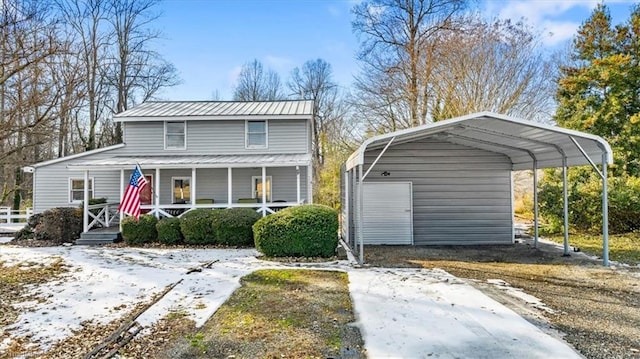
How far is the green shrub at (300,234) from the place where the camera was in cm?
911

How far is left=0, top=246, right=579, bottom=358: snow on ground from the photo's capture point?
402 centimetres

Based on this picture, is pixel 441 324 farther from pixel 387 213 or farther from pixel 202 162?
pixel 202 162

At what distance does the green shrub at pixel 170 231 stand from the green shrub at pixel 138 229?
0.34m

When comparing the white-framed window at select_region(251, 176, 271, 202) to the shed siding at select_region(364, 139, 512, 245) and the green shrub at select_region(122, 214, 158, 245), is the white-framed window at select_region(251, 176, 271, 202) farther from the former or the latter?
the shed siding at select_region(364, 139, 512, 245)

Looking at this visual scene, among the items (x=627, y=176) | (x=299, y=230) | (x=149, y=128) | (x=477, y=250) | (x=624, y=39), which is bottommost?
(x=477, y=250)

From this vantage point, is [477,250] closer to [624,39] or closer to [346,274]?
[346,274]

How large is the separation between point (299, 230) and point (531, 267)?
497cm

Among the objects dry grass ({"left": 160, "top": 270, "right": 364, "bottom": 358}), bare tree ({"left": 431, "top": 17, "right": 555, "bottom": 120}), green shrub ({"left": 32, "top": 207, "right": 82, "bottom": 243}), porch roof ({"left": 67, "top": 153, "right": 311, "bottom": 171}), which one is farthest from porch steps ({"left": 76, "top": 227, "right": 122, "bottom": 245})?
bare tree ({"left": 431, "top": 17, "right": 555, "bottom": 120})

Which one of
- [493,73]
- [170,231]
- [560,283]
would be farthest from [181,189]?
[493,73]

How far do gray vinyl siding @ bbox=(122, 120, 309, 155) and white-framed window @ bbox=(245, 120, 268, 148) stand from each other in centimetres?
15

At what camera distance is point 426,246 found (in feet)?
36.5

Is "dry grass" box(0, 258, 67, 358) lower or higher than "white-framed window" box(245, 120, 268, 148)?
lower

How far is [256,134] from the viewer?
1513 centimetres

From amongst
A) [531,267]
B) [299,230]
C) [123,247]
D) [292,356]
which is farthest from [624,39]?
[123,247]
